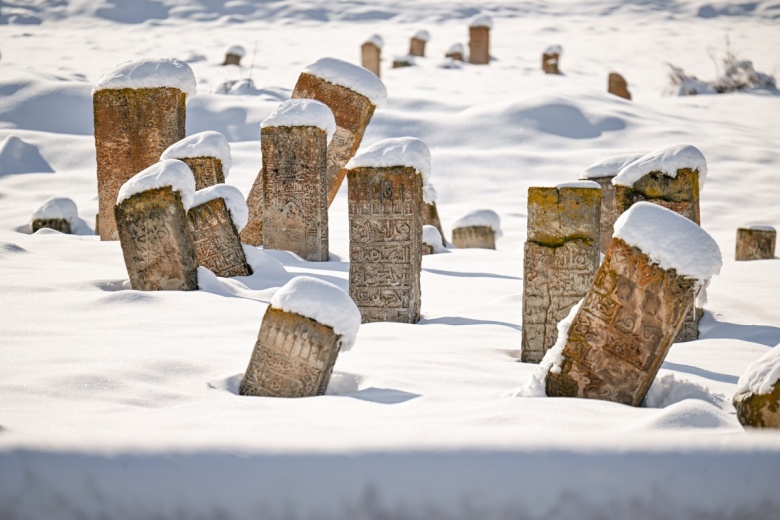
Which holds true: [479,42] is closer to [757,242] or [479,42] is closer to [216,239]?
[757,242]

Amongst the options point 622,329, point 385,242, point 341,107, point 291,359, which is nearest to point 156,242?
point 385,242

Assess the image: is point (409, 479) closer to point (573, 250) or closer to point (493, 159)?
point (573, 250)

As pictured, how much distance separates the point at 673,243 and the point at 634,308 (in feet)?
1.04

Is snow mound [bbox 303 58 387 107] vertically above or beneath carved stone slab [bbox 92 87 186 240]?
above

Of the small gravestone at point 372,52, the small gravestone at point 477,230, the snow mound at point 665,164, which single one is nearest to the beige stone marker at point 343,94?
the small gravestone at point 477,230

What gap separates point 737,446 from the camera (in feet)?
6.68

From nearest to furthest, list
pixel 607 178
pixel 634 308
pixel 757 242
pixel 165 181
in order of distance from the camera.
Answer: pixel 634 308 < pixel 165 181 < pixel 607 178 < pixel 757 242

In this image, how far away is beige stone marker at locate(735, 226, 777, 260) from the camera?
420 inches

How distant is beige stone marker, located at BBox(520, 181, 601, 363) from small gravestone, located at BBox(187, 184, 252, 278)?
2563mm

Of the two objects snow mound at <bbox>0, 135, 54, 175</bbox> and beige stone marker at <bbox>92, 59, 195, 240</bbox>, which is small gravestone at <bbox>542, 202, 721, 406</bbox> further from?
snow mound at <bbox>0, 135, 54, 175</bbox>

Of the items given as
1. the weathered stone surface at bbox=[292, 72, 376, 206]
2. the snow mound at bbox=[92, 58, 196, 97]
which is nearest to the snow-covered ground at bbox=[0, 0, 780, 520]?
the weathered stone surface at bbox=[292, 72, 376, 206]

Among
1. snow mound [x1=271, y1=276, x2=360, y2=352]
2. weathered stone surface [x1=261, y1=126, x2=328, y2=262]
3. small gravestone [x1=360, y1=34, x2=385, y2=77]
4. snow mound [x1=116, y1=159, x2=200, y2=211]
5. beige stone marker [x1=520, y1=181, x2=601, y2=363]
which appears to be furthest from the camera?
small gravestone [x1=360, y1=34, x2=385, y2=77]

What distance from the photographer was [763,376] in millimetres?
3516

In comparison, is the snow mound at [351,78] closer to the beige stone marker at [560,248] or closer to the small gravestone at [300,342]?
the beige stone marker at [560,248]
